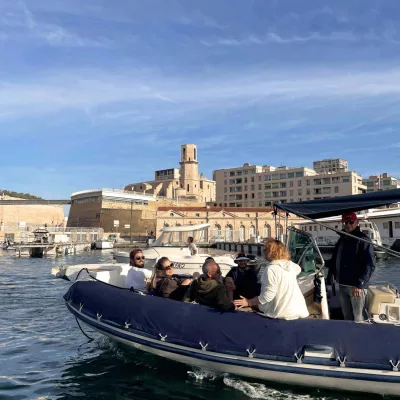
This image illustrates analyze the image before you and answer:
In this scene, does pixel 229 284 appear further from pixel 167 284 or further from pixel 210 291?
pixel 167 284

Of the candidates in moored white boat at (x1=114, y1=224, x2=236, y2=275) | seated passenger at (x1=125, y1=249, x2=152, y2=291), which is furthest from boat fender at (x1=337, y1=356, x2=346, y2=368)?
moored white boat at (x1=114, y1=224, x2=236, y2=275)

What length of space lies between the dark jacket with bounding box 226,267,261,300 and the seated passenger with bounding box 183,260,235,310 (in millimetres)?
814

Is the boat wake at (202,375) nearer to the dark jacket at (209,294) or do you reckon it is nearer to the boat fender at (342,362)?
the dark jacket at (209,294)

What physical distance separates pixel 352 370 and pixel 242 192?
10955 cm

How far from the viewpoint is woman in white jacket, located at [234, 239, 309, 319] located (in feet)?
20.7

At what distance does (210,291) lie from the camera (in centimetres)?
716

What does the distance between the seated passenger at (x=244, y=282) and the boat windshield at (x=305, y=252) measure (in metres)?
0.87

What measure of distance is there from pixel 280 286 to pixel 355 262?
4.38ft

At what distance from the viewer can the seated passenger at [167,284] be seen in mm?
8117

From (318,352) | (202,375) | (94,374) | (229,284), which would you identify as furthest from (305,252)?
(94,374)

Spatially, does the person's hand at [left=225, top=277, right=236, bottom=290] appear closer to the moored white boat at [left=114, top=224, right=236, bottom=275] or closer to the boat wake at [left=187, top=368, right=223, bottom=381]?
the boat wake at [left=187, top=368, right=223, bottom=381]

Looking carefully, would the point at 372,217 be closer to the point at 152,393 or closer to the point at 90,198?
the point at 152,393

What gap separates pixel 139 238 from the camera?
81.9 metres

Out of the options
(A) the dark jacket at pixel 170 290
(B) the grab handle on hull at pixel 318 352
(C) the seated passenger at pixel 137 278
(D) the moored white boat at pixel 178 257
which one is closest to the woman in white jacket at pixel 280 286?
(B) the grab handle on hull at pixel 318 352
